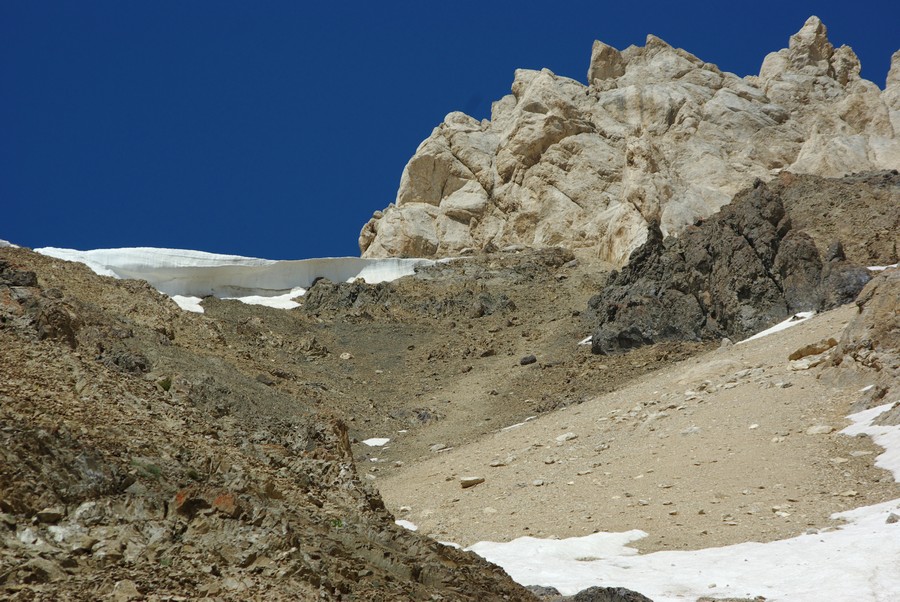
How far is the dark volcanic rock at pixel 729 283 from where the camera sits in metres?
32.4

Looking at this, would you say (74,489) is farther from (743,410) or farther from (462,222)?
(462,222)

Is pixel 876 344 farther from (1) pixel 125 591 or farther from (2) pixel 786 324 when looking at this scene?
(1) pixel 125 591

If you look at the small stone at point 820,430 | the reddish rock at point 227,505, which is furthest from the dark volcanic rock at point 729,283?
the reddish rock at point 227,505

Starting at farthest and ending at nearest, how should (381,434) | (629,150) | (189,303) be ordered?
(629,150), (189,303), (381,434)

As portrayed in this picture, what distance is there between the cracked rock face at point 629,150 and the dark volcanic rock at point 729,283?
1292cm

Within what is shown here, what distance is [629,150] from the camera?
56812 millimetres

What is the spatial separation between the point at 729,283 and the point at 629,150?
24.3m

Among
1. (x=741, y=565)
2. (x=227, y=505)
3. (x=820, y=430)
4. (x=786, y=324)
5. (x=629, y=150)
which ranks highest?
(x=629, y=150)

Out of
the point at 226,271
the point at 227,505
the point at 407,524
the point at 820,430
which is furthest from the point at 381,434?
the point at 227,505

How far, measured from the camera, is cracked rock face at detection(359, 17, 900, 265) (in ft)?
174

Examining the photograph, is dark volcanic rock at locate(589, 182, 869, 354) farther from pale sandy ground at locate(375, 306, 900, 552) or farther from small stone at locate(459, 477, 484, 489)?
small stone at locate(459, 477, 484, 489)

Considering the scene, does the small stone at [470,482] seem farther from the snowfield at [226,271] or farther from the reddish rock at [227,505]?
the snowfield at [226,271]

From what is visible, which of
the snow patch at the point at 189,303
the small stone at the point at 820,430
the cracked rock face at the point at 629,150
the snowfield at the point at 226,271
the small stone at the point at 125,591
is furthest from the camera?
the cracked rock face at the point at 629,150

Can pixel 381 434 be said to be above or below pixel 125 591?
above
